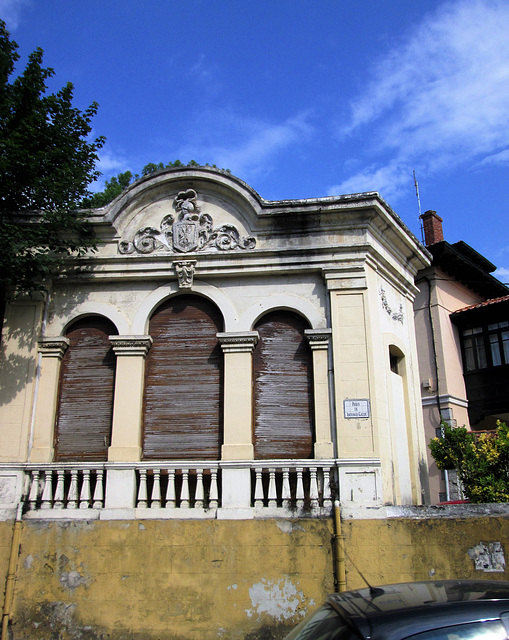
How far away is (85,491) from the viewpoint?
32.1 feet

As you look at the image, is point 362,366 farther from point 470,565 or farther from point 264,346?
point 470,565

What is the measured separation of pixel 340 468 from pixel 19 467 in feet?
17.1

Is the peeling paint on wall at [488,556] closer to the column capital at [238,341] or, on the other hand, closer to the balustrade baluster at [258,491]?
the balustrade baluster at [258,491]

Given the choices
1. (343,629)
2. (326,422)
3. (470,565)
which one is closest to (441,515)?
(470,565)

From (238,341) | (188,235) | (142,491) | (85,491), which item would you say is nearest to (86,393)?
(85,491)

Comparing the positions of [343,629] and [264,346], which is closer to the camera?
[343,629]

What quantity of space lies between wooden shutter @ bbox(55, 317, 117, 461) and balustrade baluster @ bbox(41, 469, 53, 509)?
0.47 metres

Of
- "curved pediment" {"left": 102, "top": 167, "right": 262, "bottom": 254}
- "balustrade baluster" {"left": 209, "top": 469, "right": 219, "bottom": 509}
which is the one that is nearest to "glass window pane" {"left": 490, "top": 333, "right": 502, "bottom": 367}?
"curved pediment" {"left": 102, "top": 167, "right": 262, "bottom": 254}

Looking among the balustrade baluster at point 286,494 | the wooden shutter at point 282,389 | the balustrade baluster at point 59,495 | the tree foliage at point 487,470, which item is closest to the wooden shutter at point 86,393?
the balustrade baluster at point 59,495

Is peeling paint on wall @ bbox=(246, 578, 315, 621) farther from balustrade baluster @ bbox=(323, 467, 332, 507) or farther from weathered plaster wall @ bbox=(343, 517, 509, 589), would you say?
balustrade baluster @ bbox=(323, 467, 332, 507)

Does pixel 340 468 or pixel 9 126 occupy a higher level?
pixel 9 126

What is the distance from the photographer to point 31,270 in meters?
10.3

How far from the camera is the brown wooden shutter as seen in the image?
404 inches

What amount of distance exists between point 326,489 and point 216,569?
2.04m
